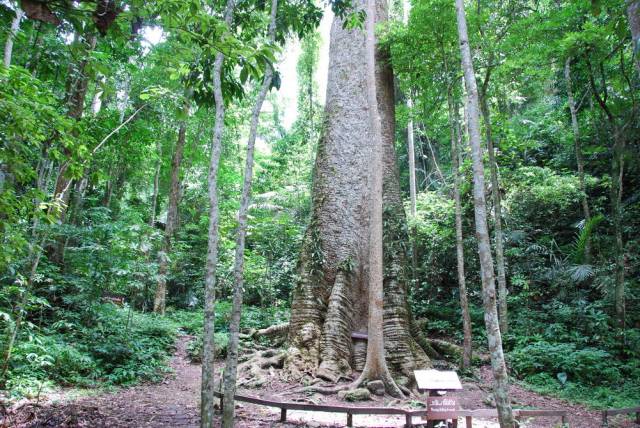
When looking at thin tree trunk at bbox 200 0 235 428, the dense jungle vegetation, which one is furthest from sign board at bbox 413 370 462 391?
the dense jungle vegetation

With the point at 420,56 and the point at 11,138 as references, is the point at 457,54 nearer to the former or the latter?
the point at 420,56

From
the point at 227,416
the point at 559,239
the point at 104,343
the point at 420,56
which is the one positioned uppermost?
the point at 420,56

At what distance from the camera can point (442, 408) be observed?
16.3ft

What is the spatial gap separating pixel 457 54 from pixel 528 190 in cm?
547

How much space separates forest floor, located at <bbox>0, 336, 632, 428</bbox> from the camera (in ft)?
17.1

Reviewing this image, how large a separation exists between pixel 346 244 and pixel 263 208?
10030mm

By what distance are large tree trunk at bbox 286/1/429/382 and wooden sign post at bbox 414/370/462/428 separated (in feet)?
8.05

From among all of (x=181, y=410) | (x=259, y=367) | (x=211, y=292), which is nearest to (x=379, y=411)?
(x=211, y=292)

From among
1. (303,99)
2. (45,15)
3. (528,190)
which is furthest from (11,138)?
(303,99)

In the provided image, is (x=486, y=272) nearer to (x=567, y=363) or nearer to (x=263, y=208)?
(x=567, y=363)

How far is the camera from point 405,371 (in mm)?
7566

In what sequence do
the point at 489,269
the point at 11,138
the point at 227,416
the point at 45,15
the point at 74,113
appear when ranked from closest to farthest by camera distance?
the point at 45,15, the point at 11,138, the point at 227,416, the point at 489,269, the point at 74,113

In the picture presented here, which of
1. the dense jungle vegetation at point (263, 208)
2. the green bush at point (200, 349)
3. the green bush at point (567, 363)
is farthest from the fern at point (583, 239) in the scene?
the green bush at point (200, 349)

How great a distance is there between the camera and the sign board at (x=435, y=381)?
16.3ft
